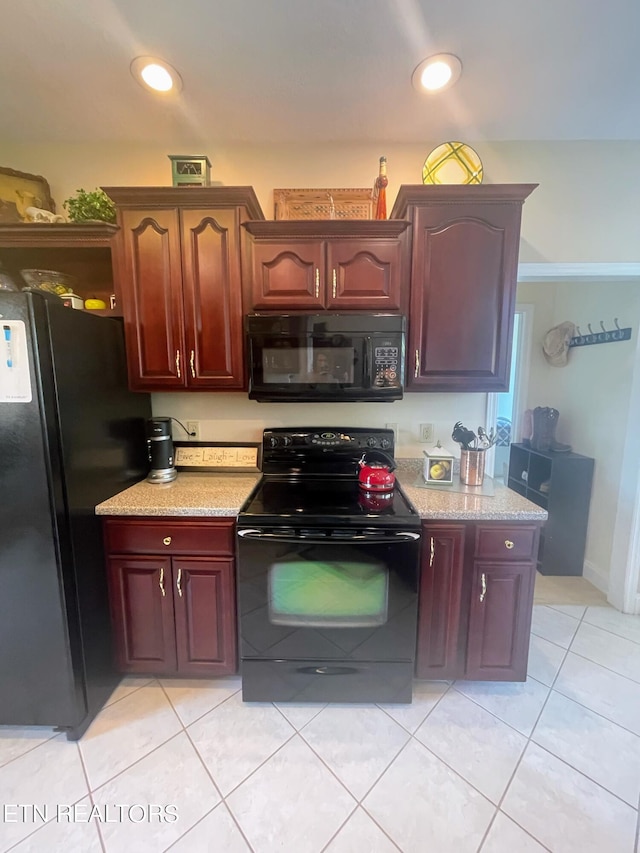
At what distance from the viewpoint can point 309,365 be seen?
68.6 inches

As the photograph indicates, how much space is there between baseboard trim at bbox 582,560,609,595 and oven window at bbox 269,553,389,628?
204 centimetres

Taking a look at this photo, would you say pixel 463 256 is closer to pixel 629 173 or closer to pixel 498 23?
pixel 498 23

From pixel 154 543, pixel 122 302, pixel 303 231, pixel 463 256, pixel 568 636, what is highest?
pixel 303 231

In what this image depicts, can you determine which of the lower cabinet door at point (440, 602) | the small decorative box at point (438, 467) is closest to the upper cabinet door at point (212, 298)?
the small decorative box at point (438, 467)

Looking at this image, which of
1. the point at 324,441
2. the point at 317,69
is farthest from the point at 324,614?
the point at 317,69

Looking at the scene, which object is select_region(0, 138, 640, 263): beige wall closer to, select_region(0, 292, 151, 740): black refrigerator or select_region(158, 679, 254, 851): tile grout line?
select_region(0, 292, 151, 740): black refrigerator

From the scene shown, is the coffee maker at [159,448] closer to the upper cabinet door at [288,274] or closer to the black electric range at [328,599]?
the black electric range at [328,599]

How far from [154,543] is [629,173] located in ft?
10.6

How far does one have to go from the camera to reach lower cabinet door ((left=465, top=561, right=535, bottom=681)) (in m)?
1.56

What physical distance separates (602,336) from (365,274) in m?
1.98

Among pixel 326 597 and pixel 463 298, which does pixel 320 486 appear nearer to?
pixel 326 597

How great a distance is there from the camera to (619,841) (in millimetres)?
1136

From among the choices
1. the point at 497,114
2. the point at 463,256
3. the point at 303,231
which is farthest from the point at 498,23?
the point at 303,231

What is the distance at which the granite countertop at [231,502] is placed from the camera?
1514mm
